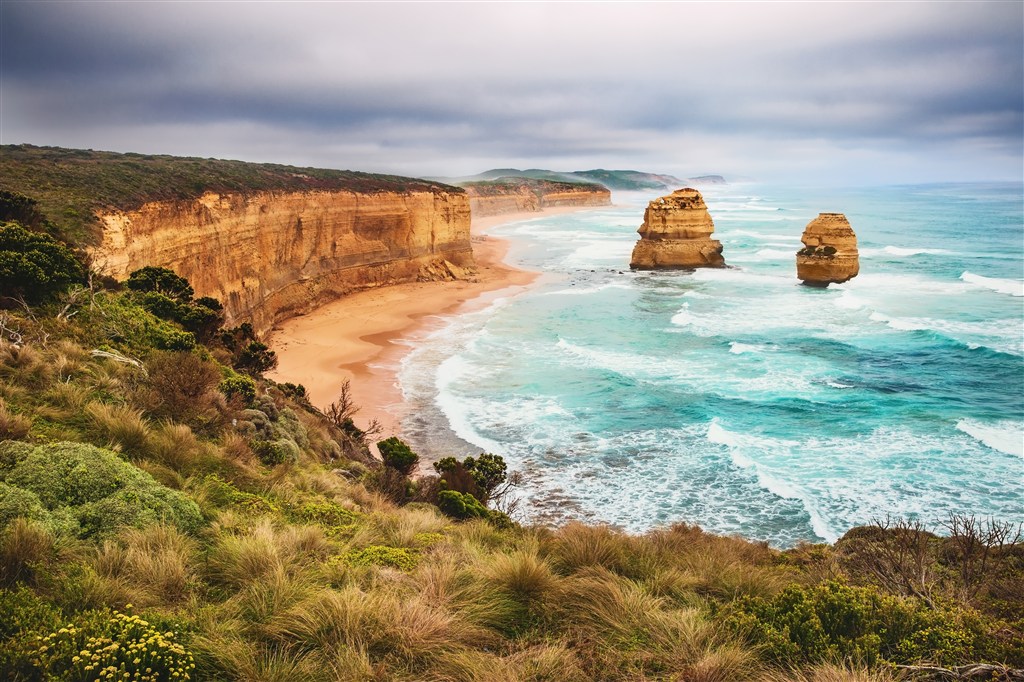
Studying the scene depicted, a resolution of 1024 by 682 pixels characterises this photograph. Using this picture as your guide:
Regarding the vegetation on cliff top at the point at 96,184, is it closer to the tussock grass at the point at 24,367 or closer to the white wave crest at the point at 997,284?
the tussock grass at the point at 24,367

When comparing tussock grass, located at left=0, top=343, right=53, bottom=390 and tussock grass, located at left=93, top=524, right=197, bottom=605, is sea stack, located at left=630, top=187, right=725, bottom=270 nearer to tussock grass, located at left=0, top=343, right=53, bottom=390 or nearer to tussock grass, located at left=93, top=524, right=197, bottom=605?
tussock grass, located at left=0, top=343, right=53, bottom=390

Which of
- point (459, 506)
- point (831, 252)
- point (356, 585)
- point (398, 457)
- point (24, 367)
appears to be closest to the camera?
point (356, 585)

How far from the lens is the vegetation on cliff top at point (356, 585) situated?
4574 millimetres

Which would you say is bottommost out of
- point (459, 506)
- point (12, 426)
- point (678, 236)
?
point (459, 506)

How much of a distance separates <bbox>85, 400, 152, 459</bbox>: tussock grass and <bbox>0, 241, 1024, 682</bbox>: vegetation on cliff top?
0.12 ft

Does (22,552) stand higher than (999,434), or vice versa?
(22,552)

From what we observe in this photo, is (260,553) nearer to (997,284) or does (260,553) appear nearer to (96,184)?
(96,184)

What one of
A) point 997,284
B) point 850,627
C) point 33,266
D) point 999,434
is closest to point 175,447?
point 33,266

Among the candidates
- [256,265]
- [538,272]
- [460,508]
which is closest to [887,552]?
[460,508]

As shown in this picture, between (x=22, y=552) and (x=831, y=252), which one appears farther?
(x=831, y=252)

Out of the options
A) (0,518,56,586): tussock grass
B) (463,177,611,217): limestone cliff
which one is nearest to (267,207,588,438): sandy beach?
(0,518,56,586): tussock grass

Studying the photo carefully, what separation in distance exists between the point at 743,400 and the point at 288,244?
84.3 ft

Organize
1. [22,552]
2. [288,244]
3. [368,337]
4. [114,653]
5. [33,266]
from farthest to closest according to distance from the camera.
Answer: [288,244]
[368,337]
[33,266]
[22,552]
[114,653]

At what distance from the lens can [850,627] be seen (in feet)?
17.8
